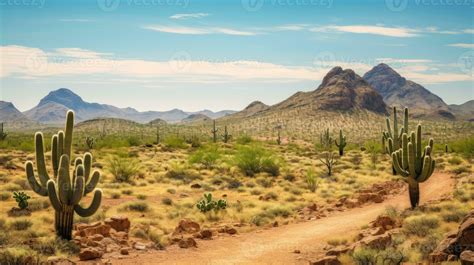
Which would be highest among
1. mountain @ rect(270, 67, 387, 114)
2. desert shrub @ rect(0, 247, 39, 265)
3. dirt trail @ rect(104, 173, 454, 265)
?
mountain @ rect(270, 67, 387, 114)

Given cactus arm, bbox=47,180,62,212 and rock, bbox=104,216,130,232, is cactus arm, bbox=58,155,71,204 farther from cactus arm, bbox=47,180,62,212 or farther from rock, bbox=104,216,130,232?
rock, bbox=104,216,130,232

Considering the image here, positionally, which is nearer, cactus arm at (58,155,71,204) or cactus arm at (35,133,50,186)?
cactus arm at (58,155,71,204)

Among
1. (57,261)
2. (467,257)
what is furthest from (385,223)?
(57,261)

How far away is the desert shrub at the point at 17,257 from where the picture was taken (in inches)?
374

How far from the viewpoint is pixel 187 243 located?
482 inches

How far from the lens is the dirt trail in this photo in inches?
436

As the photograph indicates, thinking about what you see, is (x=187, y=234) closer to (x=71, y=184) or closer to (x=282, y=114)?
(x=71, y=184)

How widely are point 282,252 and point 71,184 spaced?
19.6ft

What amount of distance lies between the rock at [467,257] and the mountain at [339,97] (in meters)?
108

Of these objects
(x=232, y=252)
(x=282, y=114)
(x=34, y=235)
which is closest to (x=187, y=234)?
(x=232, y=252)

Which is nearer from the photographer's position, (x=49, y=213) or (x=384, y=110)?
(x=49, y=213)

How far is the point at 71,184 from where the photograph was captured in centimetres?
1235

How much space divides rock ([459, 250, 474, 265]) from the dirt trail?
12.4 ft

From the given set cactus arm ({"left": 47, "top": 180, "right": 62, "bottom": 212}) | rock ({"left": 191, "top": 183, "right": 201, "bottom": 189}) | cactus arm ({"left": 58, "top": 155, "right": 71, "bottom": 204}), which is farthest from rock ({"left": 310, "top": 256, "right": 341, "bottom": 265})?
rock ({"left": 191, "top": 183, "right": 201, "bottom": 189})
